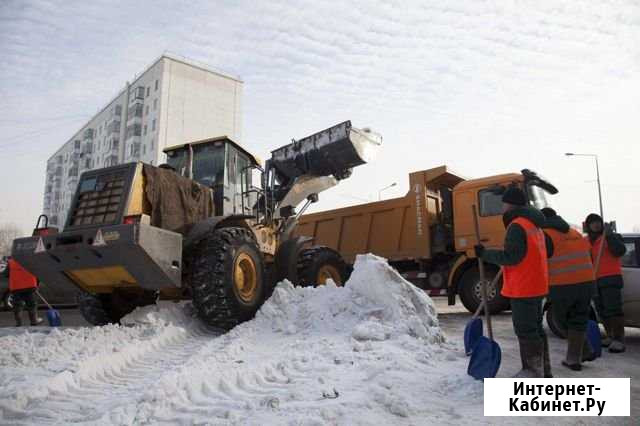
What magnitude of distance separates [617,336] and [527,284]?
2.68m

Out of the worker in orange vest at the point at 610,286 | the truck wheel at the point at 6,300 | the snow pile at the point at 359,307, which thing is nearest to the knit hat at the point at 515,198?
the snow pile at the point at 359,307

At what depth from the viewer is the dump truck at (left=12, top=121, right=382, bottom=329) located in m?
5.10

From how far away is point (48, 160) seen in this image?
60000 millimetres

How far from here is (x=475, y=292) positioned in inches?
347

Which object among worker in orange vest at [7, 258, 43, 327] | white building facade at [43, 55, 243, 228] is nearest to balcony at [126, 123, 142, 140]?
white building facade at [43, 55, 243, 228]

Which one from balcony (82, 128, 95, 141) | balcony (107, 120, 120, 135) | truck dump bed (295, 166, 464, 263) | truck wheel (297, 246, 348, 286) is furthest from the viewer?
balcony (82, 128, 95, 141)

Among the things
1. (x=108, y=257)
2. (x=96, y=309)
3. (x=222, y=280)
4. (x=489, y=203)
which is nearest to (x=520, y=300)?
(x=222, y=280)

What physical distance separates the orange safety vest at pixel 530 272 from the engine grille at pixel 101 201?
14.2ft

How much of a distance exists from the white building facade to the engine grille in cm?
3462

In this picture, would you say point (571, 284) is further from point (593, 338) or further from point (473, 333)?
point (473, 333)

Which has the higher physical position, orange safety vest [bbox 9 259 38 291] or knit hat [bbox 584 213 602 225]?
knit hat [bbox 584 213 602 225]

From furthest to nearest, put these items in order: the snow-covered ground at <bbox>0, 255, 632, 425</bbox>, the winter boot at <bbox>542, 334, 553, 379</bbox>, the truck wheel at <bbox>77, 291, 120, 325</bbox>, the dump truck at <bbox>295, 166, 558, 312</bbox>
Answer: the dump truck at <bbox>295, 166, 558, 312</bbox> → the truck wheel at <bbox>77, 291, 120, 325</bbox> → the winter boot at <bbox>542, 334, 553, 379</bbox> → the snow-covered ground at <bbox>0, 255, 632, 425</bbox>

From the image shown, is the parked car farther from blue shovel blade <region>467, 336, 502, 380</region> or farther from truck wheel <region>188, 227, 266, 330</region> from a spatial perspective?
truck wheel <region>188, 227, 266, 330</region>

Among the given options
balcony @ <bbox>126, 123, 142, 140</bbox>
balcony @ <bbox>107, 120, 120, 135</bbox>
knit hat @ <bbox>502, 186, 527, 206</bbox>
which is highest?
balcony @ <bbox>107, 120, 120, 135</bbox>
